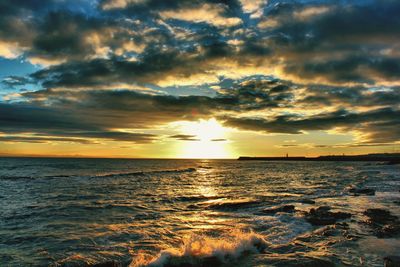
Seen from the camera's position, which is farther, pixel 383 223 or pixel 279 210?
pixel 279 210

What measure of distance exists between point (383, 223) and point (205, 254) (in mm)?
11174

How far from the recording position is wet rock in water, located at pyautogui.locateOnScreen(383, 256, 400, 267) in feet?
30.4

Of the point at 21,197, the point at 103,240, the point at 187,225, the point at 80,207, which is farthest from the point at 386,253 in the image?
the point at 21,197

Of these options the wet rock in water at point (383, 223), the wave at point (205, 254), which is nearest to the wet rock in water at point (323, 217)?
the wet rock in water at point (383, 223)

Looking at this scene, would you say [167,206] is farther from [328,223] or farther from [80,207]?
[328,223]

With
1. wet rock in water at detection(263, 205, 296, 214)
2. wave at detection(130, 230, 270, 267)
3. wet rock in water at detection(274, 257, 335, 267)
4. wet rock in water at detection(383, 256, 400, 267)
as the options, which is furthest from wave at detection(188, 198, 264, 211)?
wet rock in water at detection(383, 256, 400, 267)

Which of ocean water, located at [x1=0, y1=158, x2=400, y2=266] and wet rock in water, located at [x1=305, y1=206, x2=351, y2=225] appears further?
wet rock in water, located at [x1=305, y1=206, x2=351, y2=225]

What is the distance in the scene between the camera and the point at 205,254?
35.4 feet

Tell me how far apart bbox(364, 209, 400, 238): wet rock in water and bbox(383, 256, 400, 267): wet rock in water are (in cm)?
379

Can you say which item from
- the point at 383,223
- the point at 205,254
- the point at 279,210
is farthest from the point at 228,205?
the point at 205,254

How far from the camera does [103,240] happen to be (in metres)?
13.8

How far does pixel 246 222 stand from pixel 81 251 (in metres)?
9.79

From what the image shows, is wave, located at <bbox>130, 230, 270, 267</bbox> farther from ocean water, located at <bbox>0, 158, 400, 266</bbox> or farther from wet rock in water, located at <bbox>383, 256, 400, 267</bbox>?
wet rock in water, located at <bbox>383, 256, 400, 267</bbox>

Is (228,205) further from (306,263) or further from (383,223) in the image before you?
(306,263)
